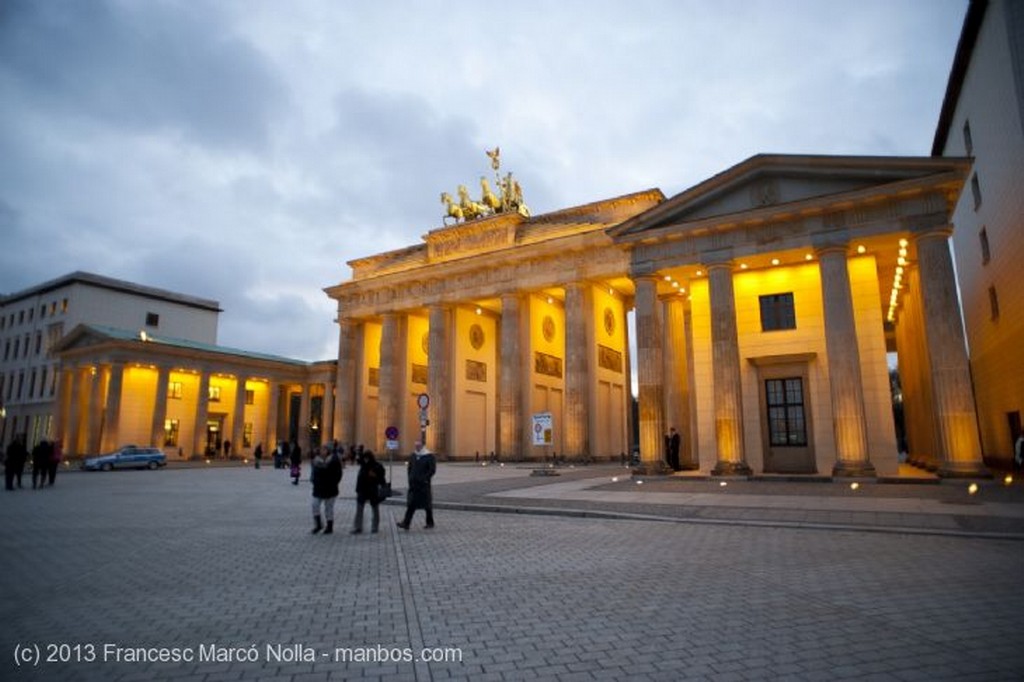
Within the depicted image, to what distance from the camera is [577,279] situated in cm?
3656

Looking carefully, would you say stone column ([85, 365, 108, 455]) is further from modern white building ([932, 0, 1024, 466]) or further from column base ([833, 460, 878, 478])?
modern white building ([932, 0, 1024, 466])

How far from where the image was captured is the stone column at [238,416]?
5284 centimetres

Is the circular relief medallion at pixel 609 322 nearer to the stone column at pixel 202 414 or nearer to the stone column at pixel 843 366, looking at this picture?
the stone column at pixel 843 366

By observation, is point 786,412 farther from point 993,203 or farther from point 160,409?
point 160,409

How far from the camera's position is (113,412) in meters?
45.0

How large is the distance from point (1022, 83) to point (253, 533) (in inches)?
1030

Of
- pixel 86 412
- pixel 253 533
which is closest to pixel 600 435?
pixel 253 533

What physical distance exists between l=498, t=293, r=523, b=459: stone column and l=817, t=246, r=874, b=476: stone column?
20766 mm

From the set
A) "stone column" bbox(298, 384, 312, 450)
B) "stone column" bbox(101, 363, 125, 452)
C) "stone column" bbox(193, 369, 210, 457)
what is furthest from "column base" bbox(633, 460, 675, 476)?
"stone column" bbox(298, 384, 312, 450)

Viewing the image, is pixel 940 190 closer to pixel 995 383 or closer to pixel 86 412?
pixel 995 383

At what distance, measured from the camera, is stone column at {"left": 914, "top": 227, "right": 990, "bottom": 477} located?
56.4 ft

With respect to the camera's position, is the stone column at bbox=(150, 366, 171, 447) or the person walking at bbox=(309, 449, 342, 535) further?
the stone column at bbox=(150, 366, 171, 447)

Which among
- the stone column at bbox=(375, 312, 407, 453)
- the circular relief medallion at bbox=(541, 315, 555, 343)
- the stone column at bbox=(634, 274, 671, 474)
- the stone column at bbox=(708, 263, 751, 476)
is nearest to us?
the stone column at bbox=(708, 263, 751, 476)

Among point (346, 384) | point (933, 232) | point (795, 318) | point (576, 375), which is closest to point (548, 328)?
point (576, 375)
